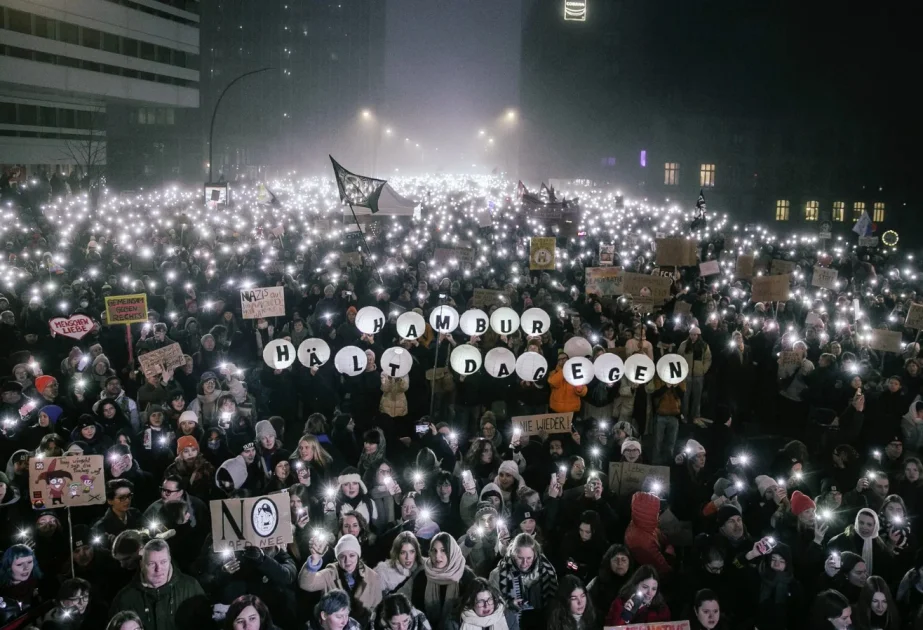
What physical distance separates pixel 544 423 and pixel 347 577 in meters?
3.60

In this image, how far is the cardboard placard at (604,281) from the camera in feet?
52.4

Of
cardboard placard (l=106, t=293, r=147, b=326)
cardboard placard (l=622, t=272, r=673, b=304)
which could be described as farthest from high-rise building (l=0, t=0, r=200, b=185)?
cardboard placard (l=622, t=272, r=673, b=304)

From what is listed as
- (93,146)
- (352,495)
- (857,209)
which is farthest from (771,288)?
(93,146)

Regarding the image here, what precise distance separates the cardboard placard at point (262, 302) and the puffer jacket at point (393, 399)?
324cm

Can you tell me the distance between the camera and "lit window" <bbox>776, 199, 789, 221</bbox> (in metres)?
46.0

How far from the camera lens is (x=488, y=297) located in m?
14.9

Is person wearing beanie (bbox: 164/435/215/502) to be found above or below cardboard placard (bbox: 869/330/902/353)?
below

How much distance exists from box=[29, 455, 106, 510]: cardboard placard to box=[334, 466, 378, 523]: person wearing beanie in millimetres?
2042

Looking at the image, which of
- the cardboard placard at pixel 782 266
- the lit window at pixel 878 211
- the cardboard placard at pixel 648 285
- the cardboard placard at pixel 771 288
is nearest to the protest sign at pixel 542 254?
the cardboard placard at pixel 648 285

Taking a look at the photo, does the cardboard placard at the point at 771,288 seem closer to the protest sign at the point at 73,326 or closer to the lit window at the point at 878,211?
the protest sign at the point at 73,326

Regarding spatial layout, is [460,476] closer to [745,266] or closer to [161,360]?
[161,360]

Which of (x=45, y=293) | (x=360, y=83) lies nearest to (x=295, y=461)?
(x=45, y=293)

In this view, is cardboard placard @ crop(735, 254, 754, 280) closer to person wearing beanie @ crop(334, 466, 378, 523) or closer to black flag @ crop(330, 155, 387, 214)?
black flag @ crop(330, 155, 387, 214)

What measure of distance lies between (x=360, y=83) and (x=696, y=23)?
350ft
